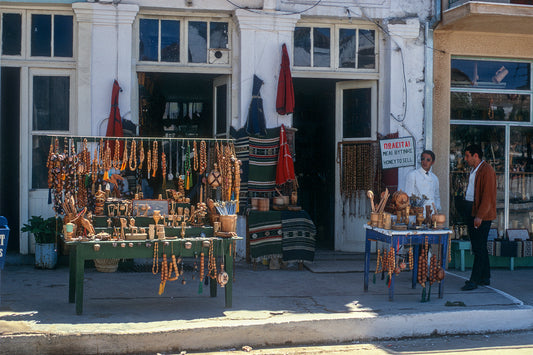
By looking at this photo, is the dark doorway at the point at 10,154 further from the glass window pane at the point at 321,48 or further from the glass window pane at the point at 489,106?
the glass window pane at the point at 489,106

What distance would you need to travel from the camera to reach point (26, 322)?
5895 millimetres

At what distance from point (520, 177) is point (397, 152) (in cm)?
261

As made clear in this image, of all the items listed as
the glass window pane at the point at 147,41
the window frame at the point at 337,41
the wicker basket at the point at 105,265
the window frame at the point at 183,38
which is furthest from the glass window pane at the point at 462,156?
the wicker basket at the point at 105,265

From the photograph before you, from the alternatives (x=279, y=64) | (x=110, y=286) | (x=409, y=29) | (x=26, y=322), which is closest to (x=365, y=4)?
(x=409, y=29)

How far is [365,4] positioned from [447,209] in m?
3.69

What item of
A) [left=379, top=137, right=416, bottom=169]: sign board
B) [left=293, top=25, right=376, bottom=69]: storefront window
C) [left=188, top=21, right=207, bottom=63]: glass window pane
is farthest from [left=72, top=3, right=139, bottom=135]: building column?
[left=379, top=137, right=416, bottom=169]: sign board

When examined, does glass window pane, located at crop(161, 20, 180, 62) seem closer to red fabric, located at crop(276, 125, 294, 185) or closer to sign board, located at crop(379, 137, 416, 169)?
red fabric, located at crop(276, 125, 294, 185)

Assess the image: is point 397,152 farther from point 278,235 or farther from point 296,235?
point 278,235

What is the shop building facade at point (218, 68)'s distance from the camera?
9117mm

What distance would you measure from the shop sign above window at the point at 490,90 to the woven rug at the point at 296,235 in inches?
130

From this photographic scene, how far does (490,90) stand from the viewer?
1012cm

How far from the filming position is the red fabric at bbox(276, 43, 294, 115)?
364 inches

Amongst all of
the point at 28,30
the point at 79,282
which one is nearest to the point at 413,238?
the point at 79,282

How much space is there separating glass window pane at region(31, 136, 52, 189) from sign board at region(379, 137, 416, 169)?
531 centimetres
